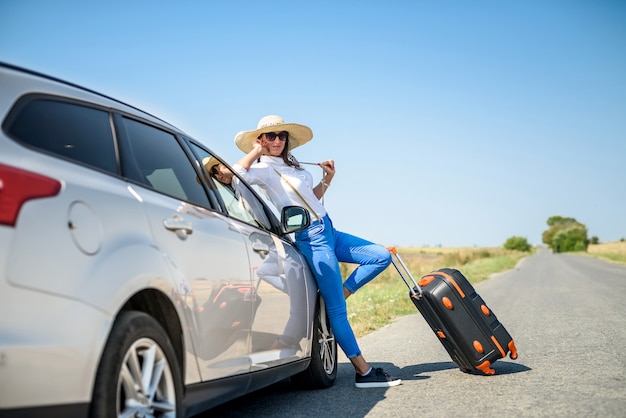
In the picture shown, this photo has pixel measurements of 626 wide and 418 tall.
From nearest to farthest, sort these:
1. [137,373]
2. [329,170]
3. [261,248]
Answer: [137,373] → [261,248] → [329,170]

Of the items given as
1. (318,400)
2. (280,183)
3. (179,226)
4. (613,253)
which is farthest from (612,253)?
(179,226)

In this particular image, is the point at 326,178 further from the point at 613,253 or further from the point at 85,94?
the point at 613,253

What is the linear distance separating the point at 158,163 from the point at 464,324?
307 cm

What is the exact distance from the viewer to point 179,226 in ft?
10.1

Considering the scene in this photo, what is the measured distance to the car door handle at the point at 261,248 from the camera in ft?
13.5

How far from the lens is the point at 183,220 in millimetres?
3156

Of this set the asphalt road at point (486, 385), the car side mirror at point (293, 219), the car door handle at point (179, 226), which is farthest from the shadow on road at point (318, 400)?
the car door handle at point (179, 226)

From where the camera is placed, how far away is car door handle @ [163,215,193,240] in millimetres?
2993

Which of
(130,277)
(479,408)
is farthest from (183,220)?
(479,408)

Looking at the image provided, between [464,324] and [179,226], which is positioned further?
[464,324]

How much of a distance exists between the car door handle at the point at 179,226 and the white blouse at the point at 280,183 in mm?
2240

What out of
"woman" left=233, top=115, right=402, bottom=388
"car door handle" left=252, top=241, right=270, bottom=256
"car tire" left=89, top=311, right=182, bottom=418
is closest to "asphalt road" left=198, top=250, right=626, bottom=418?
"woman" left=233, top=115, right=402, bottom=388

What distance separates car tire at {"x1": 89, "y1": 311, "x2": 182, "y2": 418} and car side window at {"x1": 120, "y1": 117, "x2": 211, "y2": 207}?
2.34 ft

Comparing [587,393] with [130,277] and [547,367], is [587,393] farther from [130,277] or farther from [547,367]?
[130,277]
